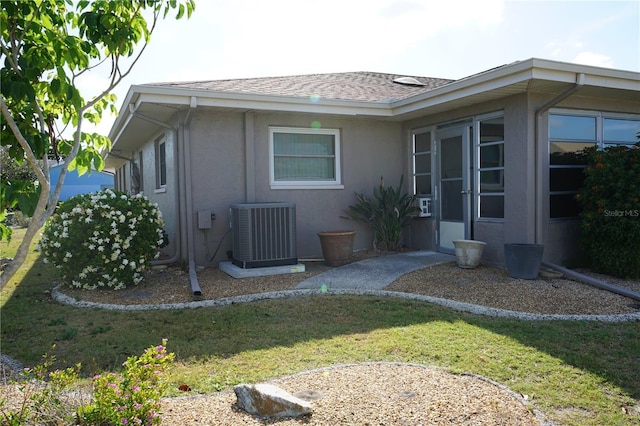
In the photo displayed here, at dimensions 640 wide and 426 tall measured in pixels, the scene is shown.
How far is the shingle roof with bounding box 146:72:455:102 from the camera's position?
28.7 ft

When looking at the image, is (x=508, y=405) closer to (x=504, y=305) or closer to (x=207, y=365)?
(x=207, y=365)

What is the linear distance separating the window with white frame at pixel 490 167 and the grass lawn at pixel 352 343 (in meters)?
2.94

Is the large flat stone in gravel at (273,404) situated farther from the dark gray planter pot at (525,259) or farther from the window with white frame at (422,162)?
the window with white frame at (422,162)

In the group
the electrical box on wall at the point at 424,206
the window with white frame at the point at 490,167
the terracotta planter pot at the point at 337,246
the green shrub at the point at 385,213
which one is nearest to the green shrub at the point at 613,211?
the window with white frame at the point at 490,167

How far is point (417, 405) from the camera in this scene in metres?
3.09

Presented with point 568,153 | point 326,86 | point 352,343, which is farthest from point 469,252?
point 326,86

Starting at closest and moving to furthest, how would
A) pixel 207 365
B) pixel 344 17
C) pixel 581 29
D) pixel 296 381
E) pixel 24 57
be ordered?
pixel 24 57 → pixel 296 381 → pixel 207 365 → pixel 344 17 → pixel 581 29

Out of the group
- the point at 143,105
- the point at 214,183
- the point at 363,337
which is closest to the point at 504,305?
the point at 363,337

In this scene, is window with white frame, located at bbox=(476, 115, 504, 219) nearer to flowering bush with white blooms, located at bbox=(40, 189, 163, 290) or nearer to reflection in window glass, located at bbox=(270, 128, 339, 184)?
reflection in window glass, located at bbox=(270, 128, 339, 184)

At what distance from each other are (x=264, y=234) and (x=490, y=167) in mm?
3765

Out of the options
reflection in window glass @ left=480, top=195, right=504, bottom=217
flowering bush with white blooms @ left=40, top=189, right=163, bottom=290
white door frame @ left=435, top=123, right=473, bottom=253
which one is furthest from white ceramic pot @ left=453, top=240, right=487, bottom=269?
flowering bush with white blooms @ left=40, top=189, right=163, bottom=290

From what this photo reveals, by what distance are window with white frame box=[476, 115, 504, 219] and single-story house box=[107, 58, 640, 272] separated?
0.7 inches

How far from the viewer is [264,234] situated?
7.68 metres

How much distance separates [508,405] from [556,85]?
17.5 ft
